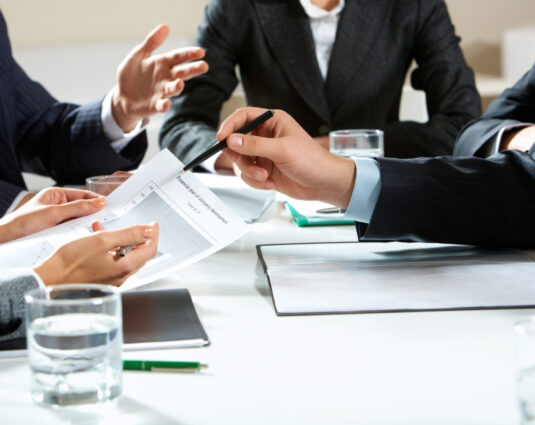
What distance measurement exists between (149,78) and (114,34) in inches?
77.7

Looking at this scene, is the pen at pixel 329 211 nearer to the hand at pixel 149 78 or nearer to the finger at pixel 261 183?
the finger at pixel 261 183

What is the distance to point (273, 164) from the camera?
973mm

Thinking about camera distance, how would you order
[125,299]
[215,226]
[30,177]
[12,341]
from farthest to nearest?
[30,177] < [215,226] < [125,299] < [12,341]

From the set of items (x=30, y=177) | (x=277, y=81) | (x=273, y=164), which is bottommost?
(x=30, y=177)

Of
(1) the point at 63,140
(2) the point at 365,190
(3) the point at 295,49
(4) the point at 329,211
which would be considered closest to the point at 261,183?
(2) the point at 365,190

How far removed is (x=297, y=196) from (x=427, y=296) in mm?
271

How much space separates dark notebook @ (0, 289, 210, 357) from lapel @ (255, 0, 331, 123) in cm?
128

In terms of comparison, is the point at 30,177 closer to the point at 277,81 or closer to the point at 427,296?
the point at 277,81

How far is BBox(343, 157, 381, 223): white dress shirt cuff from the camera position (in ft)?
3.05

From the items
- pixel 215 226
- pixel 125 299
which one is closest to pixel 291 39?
pixel 215 226

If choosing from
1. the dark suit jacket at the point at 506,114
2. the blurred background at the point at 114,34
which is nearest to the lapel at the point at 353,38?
the dark suit jacket at the point at 506,114

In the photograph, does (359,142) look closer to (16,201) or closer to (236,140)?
(236,140)

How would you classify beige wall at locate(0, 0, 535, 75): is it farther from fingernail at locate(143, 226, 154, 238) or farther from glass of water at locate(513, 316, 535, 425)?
glass of water at locate(513, 316, 535, 425)

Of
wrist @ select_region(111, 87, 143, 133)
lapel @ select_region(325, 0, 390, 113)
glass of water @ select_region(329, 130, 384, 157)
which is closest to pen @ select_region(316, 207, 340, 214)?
glass of water @ select_region(329, 130, 384, 157)
